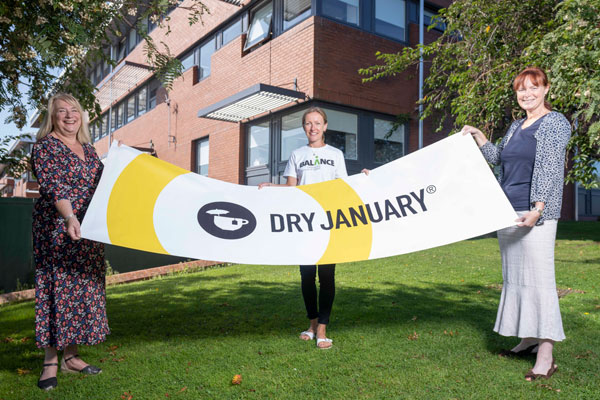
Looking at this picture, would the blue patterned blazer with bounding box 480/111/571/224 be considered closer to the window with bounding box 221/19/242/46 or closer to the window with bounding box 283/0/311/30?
the window with bounding box 283/0/311/30

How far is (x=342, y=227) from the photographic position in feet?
11.7

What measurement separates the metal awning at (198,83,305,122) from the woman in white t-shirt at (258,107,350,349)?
23.8 ft

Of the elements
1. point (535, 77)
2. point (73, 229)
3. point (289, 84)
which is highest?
point (289, 84)

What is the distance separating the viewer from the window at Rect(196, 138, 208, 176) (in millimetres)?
16484

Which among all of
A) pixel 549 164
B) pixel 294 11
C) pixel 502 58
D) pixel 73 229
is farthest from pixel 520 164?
pixel 294 11

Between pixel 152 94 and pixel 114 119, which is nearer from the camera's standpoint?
pixel 152 94

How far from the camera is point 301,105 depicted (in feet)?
39.2

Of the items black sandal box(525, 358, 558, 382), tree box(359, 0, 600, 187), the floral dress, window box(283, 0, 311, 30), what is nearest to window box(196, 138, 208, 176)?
window box(283, 0, 311, 30)

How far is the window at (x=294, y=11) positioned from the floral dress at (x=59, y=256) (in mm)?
9908

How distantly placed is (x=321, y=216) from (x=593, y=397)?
7.14ft

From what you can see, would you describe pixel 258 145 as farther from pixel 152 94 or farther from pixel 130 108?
pixel 130 108

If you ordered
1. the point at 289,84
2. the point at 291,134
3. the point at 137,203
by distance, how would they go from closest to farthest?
the point at 137,203 < the point at 289,84 < the point at 291,134

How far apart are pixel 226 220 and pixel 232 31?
13.0 metres

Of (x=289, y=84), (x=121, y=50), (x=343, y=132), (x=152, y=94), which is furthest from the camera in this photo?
(x=121, y=50)
